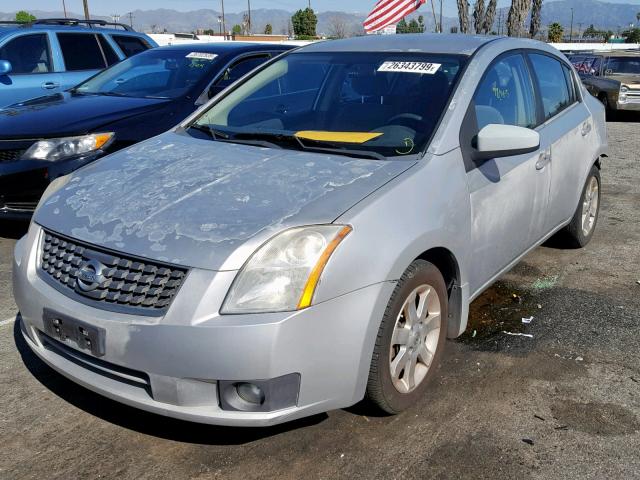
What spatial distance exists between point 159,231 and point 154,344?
18.1 inches

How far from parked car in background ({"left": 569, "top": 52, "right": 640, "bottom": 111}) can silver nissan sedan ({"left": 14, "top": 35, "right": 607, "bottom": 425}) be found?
11.6 meters

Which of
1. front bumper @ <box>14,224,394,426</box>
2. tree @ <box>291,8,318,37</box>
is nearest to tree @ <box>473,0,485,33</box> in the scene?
front bumper @ <box>14,224,394,426</box>

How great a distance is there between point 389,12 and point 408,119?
994cm

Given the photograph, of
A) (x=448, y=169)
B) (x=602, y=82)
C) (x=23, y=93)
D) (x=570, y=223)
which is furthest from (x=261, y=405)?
(x=602, y=82)

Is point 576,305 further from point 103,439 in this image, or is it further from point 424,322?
Result: point 103,439

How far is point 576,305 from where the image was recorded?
4.25m

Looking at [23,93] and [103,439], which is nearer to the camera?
[103,439]

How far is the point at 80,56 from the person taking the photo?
28.3 ft

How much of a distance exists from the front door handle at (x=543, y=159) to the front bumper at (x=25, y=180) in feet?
10.7

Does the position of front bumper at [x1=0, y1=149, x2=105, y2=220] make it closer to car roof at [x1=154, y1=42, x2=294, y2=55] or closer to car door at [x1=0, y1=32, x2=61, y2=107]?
car roof at [x1=154, y1=42, x2=294, y2=55]

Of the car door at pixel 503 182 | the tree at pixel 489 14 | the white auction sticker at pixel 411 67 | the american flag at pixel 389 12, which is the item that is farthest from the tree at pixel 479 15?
the white auction sticker at pixel 411 67

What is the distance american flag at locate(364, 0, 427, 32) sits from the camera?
1241 cm

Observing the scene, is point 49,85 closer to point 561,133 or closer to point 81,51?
point 81,51

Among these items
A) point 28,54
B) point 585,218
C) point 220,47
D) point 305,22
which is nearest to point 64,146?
point 220,47
